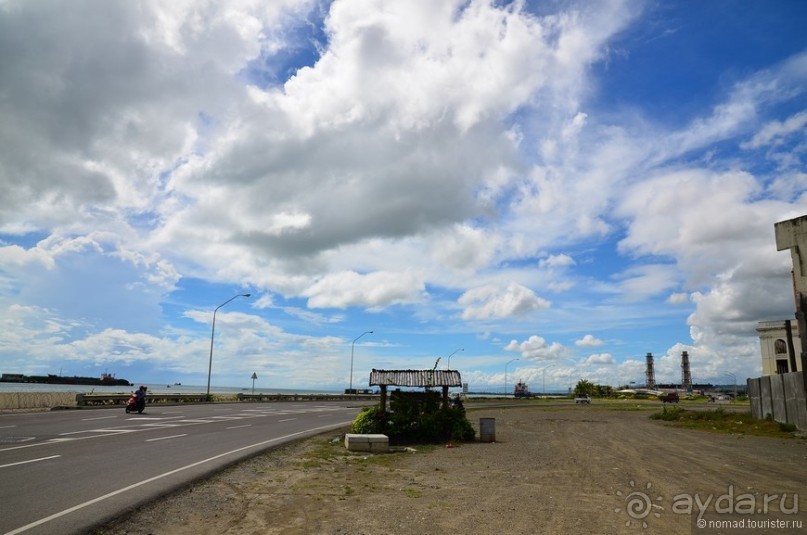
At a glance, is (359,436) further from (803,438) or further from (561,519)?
(803,438)

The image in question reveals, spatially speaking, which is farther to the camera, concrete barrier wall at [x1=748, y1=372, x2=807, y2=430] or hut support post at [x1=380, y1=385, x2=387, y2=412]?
concrete barrier wall at [x1=748, y1=372, x2=807, y2=430]

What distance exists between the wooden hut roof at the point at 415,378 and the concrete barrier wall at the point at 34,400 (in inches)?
1044

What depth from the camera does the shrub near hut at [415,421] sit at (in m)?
21.8

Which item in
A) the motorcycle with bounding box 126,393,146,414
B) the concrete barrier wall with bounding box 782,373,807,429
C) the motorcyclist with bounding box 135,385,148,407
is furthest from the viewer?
the motorcyclist with bounding box 135,385,148,407

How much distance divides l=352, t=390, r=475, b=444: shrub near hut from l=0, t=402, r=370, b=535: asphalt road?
3493mm

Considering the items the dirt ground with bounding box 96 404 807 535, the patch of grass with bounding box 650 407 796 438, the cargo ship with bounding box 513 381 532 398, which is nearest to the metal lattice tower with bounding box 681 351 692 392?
the cargo ship with bounding box 513 381 532 398

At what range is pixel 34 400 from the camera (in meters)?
36.5

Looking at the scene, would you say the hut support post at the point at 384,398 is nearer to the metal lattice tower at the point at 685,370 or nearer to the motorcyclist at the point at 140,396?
the motorcyclist at the point at 140,396

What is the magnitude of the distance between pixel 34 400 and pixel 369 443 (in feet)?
95.7

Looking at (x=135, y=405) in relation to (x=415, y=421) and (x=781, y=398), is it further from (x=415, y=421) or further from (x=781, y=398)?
(x=781, y=398)

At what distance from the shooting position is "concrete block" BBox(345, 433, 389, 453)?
1886 centimetres

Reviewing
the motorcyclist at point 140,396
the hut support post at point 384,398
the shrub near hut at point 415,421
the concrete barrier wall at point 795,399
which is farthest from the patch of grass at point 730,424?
the motorcyclist at point 140,396

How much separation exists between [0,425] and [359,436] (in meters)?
15.2

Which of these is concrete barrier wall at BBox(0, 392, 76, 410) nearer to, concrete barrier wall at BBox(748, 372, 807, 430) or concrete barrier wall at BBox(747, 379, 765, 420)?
concrete barrier wall at BBox(748, 372, 807, 430)
